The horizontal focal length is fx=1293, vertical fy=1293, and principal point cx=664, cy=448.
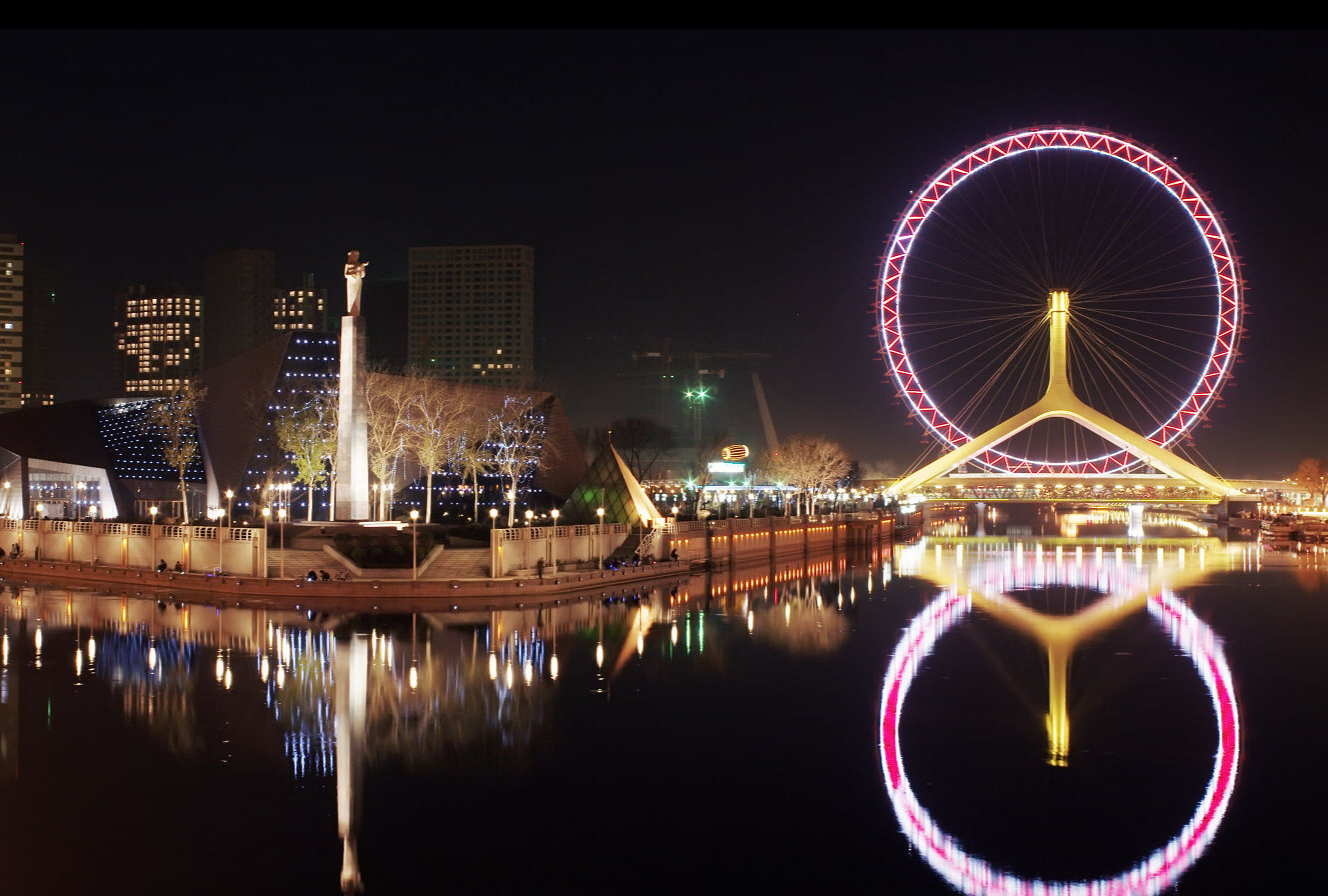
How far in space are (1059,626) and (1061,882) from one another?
78.9 feet

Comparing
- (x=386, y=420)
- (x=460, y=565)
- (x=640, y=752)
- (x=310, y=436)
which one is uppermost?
(x=386, y=420)

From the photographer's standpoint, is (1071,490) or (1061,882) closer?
(1061,882)

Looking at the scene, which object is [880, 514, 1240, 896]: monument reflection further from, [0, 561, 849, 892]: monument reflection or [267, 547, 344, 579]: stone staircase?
[267, 547, 344, 579]: stone staircase

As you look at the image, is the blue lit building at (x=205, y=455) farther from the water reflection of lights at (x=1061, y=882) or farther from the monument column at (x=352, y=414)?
the water reflection of lights at (x=1061, y=882)

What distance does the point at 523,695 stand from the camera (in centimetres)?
2438

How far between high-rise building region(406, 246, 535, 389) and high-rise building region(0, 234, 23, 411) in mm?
42454

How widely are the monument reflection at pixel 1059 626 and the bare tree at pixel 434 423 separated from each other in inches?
842

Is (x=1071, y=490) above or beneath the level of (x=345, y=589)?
above

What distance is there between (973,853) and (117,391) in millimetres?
173005

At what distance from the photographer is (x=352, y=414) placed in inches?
1668

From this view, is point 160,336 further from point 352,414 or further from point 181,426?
point 352,414

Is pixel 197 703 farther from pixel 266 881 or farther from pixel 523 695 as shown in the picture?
pixel 266 881

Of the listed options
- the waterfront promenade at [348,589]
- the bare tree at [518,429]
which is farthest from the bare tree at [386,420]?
the waterfront promenade at [348,589]

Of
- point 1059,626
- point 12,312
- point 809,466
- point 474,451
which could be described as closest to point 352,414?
point 474,451
